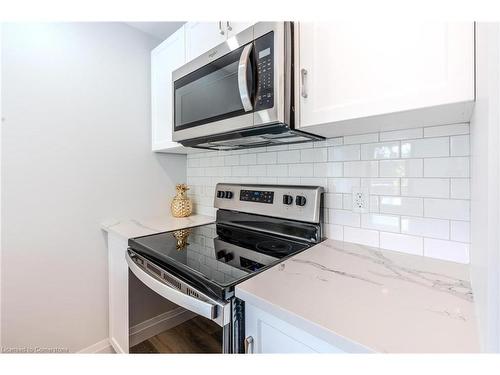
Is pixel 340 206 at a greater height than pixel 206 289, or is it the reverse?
pixel 340 206

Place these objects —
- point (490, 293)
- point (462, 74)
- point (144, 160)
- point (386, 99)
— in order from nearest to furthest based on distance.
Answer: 1. point (490, 293)
2. point (462, 74)
3. point (386, 99)
4. point (144, 160)

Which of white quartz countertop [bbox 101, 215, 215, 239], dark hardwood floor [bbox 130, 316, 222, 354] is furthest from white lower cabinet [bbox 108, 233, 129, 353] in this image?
dark hardwood floor [bbox 130, 316, 222, 354]

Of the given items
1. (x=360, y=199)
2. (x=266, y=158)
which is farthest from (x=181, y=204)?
(x=360, y=199)

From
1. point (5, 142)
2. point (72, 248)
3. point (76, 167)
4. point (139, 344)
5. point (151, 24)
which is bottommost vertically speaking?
point (139, 344)

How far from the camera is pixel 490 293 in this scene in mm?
352

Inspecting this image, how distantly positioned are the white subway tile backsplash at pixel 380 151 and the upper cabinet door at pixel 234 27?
73 centimetres

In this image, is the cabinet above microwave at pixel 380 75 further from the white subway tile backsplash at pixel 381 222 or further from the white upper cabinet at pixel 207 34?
the white subway tile backsplash at pixel 381 222

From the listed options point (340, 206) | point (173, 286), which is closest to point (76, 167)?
point (173, 286)

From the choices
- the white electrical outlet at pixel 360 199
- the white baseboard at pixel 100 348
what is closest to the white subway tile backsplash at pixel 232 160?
the white electrical outlet at pixel 360 199

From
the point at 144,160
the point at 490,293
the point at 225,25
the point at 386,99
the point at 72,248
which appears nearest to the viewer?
the point at 490,293

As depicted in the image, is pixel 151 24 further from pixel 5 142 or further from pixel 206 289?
pixel 206 289

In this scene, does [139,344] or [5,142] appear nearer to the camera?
[5,142]

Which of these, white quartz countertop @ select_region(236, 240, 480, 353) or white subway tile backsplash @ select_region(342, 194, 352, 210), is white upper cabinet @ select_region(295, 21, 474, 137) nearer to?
white subway tile backsplash @ select_region(342, 194, 352, 210)

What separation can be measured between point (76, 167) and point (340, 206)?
4.91 ft
